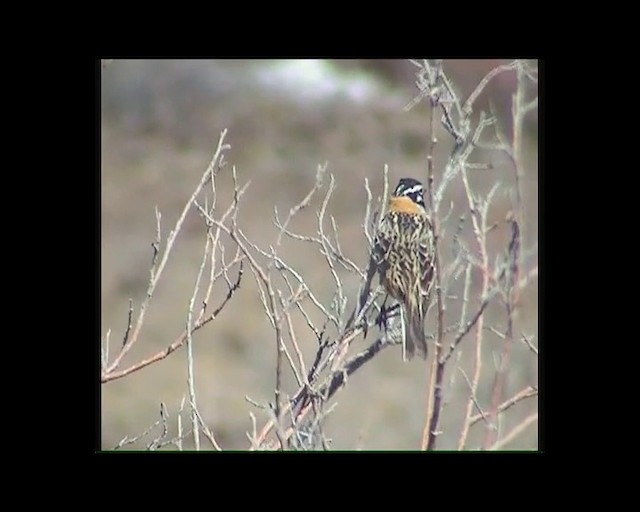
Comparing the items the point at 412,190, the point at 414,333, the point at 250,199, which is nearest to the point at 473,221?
the point at 412,190

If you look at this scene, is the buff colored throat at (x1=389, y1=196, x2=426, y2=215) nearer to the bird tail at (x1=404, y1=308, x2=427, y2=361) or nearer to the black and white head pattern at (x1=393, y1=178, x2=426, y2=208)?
the black and white head pattern at (x1=393, y1=178, x2=426, y2=208)

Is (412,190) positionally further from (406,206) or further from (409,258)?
(409,258)

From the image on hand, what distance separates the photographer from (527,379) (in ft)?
12.6

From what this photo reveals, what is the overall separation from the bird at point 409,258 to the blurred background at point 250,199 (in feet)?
0.26

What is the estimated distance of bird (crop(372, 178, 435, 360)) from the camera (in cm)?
376

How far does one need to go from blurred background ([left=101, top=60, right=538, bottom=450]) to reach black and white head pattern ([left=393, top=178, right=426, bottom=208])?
46 mm

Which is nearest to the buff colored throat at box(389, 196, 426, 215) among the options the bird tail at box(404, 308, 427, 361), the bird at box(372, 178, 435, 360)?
the bird at box(372, 178, 435, 360)

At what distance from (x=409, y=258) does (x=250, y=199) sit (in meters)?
0.49

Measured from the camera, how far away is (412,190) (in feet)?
12.4
